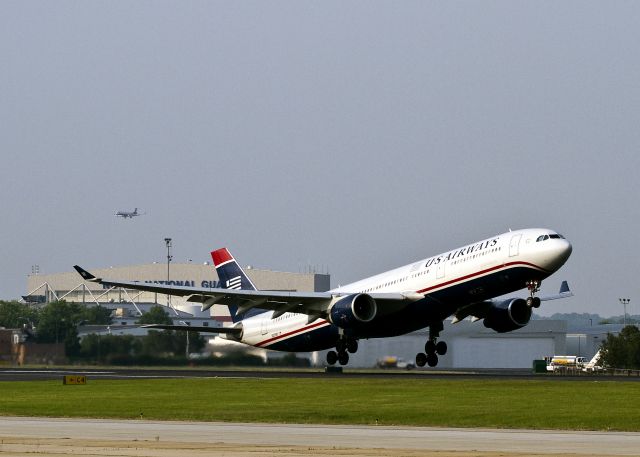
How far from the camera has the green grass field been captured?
39969 millimetres

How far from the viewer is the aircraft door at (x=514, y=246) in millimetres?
57625

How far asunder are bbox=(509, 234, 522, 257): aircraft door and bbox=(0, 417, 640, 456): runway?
22703 millimetres

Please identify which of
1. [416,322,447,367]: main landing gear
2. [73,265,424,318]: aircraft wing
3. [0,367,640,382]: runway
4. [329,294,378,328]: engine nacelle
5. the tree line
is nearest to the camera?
[73,265,424,318]: aircraft wing

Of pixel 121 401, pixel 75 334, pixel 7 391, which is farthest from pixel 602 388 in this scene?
pixel 75 334

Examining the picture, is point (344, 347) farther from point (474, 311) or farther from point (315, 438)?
point (315, 438)

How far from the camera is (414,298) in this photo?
2496 inches

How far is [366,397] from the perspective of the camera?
163 ft

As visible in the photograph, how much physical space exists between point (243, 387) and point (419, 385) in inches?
311

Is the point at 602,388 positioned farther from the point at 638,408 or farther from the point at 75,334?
the point at 75,334

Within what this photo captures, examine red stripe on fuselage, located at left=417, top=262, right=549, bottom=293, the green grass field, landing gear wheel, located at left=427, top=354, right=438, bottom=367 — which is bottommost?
the green grass field

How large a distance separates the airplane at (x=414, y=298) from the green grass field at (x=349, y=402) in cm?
437

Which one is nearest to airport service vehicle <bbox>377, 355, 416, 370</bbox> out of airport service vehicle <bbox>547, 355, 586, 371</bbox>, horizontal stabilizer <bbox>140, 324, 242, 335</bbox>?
horizontal stabilizer <bbox>140, 324, 242, 335</bbox>

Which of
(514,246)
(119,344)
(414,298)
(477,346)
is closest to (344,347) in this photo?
(414,298)

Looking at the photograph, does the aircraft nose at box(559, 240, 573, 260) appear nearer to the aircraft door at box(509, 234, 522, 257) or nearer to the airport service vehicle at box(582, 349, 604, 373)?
the aircraft door at box(509, 234, 522, 257)
